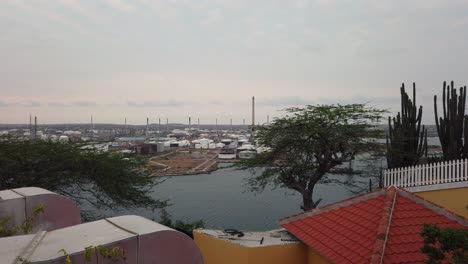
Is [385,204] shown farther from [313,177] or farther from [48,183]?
[48,183]

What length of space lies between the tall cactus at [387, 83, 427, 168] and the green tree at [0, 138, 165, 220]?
34.9 feet

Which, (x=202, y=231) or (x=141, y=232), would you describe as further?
(x=202, y=231)

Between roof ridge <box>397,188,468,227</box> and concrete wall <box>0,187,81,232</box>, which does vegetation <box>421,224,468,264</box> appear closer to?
roof ridge <box>397,188,468,227</box>

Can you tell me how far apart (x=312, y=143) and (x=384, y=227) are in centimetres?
1015

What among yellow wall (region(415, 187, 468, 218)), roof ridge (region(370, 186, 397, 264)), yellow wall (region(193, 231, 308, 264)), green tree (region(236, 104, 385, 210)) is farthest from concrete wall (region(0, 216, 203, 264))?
green tree (region(236, 104, 385, 210))

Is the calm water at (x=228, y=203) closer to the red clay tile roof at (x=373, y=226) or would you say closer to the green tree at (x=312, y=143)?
the green tree at (x=312, y=143)

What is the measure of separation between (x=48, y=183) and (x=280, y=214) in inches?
709

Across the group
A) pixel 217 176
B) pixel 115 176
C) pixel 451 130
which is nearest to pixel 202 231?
pixel 115 176

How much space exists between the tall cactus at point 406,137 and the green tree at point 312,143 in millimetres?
922

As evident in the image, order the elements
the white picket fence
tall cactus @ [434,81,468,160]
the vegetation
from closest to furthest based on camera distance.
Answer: the vegetation < the white picket fence < tall cactus @ [434,81,468,160]

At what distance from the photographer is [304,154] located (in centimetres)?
1730

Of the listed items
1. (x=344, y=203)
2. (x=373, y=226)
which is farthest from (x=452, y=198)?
(x=373, y=226)

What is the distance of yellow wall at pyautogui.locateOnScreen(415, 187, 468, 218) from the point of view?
10.5 meters

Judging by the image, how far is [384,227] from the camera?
671cm
